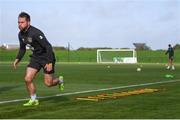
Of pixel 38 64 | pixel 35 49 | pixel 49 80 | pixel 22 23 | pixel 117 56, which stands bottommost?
pixel 49 80

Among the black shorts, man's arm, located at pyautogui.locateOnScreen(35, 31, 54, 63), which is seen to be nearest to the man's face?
man's arm, located at pyautogui.locateOnScreen(35, 31, 54, 63)

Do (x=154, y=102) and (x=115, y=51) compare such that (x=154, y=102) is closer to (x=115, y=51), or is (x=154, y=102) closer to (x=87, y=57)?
(x=115, y=51)

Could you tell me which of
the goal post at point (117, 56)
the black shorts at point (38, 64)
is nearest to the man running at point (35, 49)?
Result: the black shorts at point (38, 64)

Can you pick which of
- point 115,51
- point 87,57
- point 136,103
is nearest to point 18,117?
point 136,103

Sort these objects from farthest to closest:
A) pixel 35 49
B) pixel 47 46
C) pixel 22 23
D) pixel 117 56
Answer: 1. pixel 117 56
2. pixel 35 49
3. pixel 47 46
4. pixel 22 23

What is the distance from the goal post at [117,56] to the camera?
2911 inches

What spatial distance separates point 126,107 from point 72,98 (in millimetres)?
2762

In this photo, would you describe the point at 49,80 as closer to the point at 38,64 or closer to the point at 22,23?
the point at 38,64

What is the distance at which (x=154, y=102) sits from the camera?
41.9 ft

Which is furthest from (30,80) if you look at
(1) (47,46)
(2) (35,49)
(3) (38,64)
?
(1) (47,46)

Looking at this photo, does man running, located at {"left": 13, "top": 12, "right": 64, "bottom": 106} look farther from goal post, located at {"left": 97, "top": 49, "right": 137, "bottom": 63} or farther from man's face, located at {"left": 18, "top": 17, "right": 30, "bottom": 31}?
goal post, located at {"left": 97, "top": 49, "right": 137, "bottom": 63}

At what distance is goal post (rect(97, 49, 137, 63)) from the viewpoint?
73938 millimetres

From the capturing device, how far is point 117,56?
77.1 metres

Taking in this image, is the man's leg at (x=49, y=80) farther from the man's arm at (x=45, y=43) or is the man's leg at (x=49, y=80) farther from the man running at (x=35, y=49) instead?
the man's arm at (x=45, y=43)
